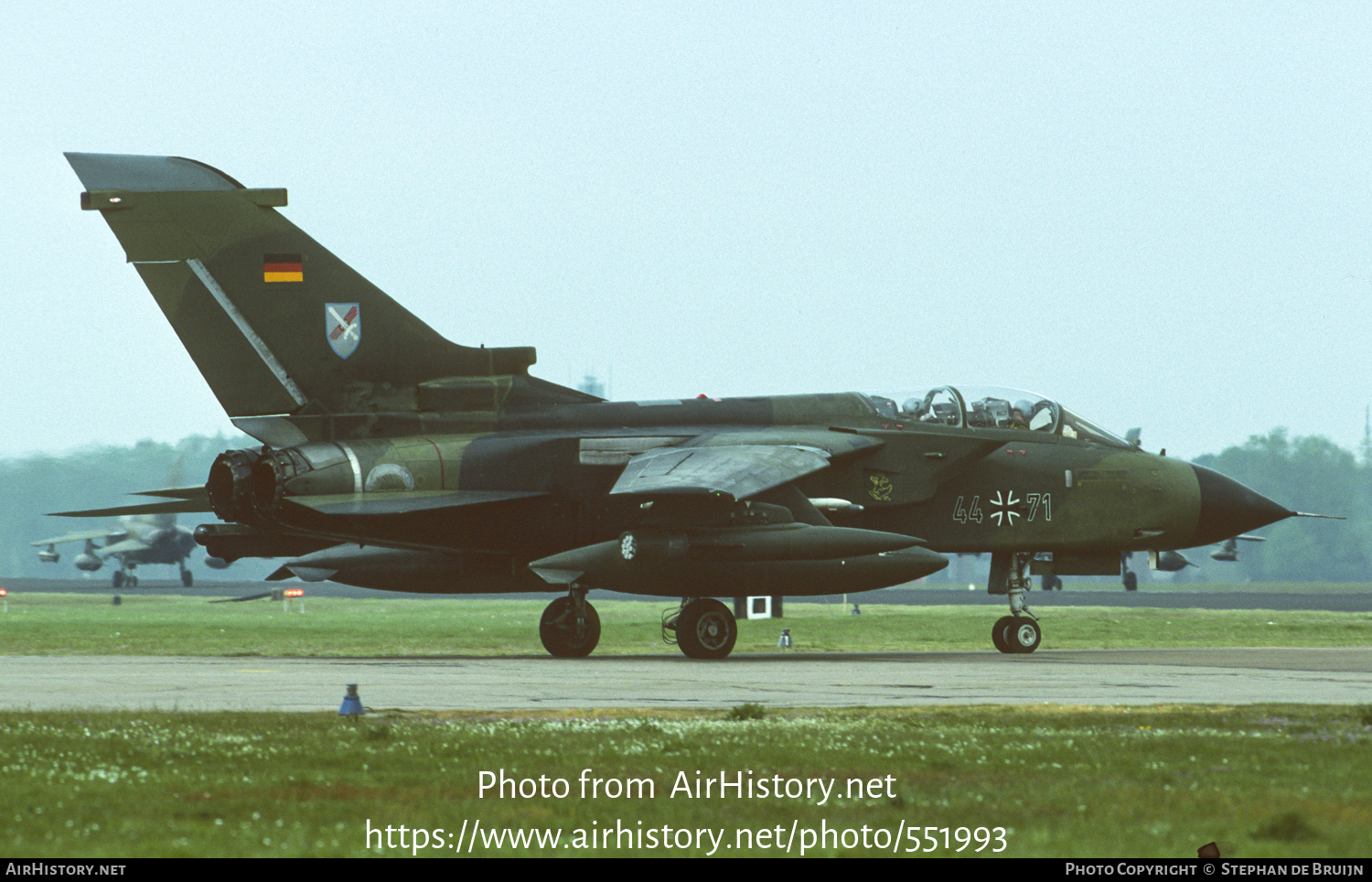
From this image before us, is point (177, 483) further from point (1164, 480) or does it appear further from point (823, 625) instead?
point (1164, 480)

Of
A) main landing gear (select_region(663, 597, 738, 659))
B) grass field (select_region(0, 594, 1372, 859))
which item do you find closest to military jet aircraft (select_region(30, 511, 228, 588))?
main landing gear (select_region(663, 597, 738, 659))

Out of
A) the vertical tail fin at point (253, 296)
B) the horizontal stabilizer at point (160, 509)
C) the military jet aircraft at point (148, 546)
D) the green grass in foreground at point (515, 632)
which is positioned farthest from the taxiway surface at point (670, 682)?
the military jet aircraft at point (148, 546)

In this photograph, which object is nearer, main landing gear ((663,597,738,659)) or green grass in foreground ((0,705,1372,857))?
green grass in foreground ((0,705,1372,857))

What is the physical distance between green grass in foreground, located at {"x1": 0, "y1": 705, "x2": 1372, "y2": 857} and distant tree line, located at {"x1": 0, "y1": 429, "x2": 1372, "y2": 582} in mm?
38377

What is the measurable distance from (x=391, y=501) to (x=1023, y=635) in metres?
9.83

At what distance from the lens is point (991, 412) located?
23.0 meters

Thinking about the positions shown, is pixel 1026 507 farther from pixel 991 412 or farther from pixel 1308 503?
pixel 1308 503

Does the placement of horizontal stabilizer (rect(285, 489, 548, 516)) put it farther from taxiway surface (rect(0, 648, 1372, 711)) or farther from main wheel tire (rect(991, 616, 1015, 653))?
main wheel tire (rect(991, 616, 1015, 653))

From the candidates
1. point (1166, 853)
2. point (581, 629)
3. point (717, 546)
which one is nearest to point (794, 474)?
point (717, 546)

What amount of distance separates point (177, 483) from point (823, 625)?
150 ft

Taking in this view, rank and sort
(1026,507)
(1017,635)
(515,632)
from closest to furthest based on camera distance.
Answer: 1. (1017,635)
2. (1026,507)
3. (515,632)

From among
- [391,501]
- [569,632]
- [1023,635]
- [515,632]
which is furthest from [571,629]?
[515,632]

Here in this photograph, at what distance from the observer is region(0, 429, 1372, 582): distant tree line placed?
193ft

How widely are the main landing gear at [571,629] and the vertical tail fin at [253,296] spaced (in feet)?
10.6
